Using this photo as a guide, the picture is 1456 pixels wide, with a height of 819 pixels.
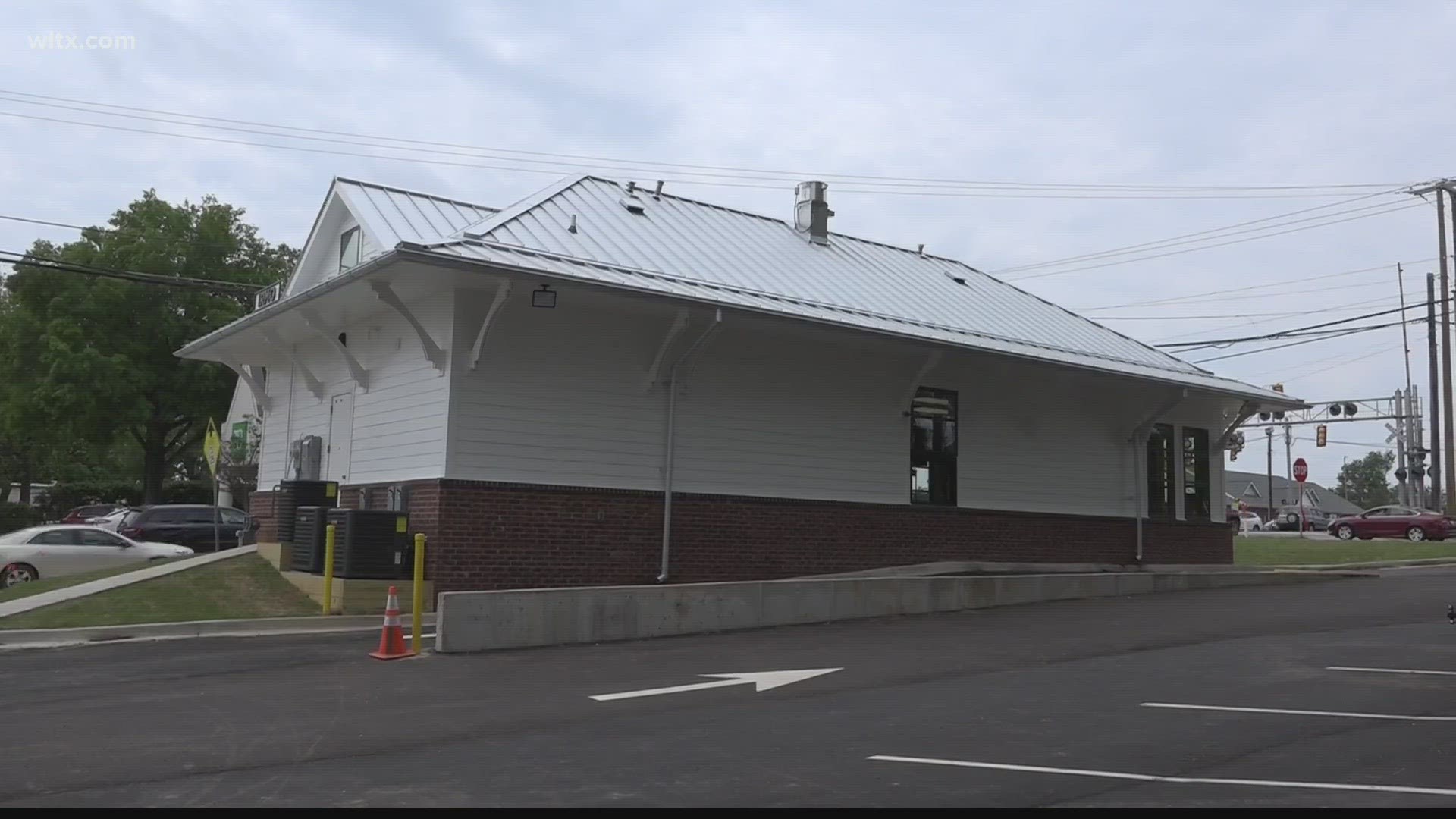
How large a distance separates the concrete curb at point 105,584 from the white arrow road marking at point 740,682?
910 cm

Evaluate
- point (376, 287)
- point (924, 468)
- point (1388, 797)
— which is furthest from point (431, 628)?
point (1388, 797)

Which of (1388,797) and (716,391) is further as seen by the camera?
(716,391)

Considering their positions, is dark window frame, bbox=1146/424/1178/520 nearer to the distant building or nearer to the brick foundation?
the brick foundation

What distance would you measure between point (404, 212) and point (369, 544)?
5.67 metres

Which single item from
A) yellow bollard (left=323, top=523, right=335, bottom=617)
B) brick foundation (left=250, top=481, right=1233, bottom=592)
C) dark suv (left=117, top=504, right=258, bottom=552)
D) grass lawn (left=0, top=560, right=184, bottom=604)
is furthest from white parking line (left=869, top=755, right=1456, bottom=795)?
dark suv (left=117, top=504, right=258, bottom=552)

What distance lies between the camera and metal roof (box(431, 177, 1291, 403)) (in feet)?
55.1

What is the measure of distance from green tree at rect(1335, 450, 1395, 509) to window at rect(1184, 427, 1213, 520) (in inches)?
5815

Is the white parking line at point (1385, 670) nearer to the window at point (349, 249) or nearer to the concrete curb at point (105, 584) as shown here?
the concrete curb at point (105, 584)

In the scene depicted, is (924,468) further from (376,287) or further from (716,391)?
(376,287)

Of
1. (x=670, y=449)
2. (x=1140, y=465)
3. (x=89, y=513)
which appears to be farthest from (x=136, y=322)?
(x=1140, y=465)

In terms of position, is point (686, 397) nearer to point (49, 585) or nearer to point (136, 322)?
point (49, 585)

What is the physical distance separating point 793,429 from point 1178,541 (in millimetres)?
A: 10552

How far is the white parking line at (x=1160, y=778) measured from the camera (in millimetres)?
6699

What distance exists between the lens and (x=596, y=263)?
1666cm
